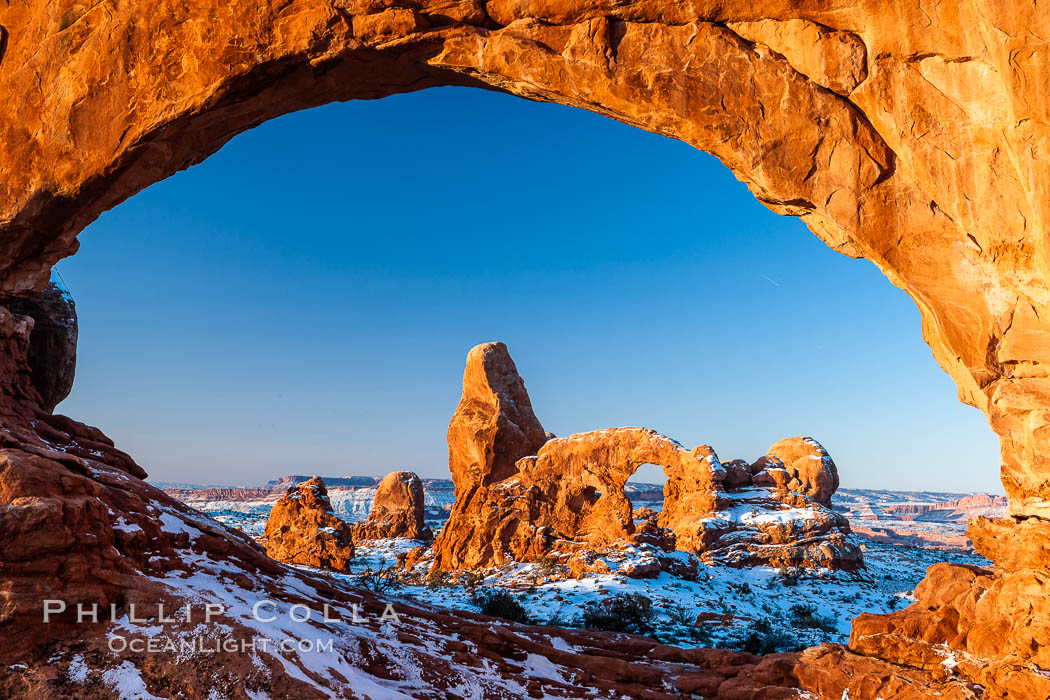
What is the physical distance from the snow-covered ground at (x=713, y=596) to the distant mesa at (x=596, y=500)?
4.64ft

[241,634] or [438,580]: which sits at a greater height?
[241,634]

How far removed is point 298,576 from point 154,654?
4133mm

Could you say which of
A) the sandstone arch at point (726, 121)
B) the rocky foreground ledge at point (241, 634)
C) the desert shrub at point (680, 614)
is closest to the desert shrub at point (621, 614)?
the desert shrub at point (680, 614)

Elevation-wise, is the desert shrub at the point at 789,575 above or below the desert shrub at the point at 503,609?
below

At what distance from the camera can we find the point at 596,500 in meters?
30.2

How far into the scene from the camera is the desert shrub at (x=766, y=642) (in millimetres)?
13820

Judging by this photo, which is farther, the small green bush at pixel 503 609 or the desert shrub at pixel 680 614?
the desert shrub at pixel 680 614

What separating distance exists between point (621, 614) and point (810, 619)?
19.7ft

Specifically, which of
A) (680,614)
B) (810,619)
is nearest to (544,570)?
(680,614)

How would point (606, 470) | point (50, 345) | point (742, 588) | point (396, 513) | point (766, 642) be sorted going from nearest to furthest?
point (50, 345) < point (766, 642) < point (742, 588) < point (606, 470) < point (396, 513)

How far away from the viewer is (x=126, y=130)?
8.45 m

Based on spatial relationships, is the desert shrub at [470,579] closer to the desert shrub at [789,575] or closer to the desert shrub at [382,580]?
the desert shrub at [382,580]

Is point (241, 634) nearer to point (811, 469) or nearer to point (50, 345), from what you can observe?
point (50, 345)

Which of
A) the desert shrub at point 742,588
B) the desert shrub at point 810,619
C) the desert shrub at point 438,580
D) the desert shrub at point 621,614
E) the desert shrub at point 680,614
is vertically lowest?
the desert shrub at point 438,580
